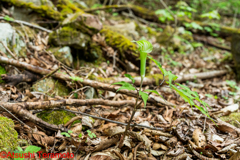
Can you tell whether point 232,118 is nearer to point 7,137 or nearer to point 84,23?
point 7,137

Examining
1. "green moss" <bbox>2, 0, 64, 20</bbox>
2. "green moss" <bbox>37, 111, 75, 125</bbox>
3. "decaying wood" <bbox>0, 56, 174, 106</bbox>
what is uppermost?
"green moss" <bbox>2, 0, 64, 20</bbox>

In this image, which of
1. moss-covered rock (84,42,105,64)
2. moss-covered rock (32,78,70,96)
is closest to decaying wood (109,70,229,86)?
moss-covered rock (32,78,70,96)

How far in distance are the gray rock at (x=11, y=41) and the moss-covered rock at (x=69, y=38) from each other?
2.22 ft

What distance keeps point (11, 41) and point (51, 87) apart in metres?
1.31

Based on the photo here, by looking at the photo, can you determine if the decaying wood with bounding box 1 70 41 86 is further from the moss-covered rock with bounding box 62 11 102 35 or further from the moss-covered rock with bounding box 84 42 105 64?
the moss-covered rock with bounding box 62 11 102 35

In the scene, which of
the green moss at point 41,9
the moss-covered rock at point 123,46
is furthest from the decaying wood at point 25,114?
the green moss at point 41,9

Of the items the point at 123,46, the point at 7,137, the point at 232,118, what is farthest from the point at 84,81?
the point at 232,118

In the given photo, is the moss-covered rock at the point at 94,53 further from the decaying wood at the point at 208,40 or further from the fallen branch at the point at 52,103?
the decaying wood at the point at 208,40

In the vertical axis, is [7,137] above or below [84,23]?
below

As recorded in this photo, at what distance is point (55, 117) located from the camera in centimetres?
231

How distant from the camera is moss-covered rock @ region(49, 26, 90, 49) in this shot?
364cm

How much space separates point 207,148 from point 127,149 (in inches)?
41.8

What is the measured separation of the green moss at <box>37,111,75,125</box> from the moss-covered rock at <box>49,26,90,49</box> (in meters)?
1.85

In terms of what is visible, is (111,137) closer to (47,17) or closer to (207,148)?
(207,148)
